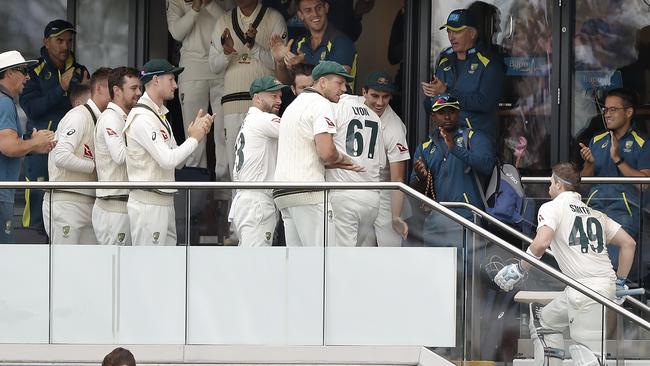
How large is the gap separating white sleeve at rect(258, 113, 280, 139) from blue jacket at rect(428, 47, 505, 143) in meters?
2.28

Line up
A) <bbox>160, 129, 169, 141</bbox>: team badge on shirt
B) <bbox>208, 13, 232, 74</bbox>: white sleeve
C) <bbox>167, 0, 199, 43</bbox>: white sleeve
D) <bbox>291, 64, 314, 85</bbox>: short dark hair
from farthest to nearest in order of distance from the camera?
<bbox>167, 0, 199, 43</bbox>: white sleeve
<bbox>208, 13, 232, 74</bbox>: white sleeve
<bbox>291, 64, 314, 85</bbox>: short dark hair
<bbox>160, 129, 169, 141</bbox>: team badge on shirt

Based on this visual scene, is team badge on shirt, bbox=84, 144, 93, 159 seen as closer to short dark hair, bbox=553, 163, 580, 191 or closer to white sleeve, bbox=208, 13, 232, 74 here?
white sleeve, bbox=208, 13, 232, 74

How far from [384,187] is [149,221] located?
1773mm

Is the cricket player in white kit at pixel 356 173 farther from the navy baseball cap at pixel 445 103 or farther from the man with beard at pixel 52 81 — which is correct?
the man with beard at pixel 52 81

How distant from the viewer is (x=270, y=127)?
12.7 metres

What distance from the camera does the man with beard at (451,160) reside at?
1345cm

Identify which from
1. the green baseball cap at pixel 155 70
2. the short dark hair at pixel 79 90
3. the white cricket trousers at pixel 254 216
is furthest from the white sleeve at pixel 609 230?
the short dark hair at pixel 79 90

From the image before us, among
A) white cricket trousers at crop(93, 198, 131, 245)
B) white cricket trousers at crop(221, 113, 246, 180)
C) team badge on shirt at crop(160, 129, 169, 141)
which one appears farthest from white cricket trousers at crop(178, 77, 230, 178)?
white cricket trousers at crop(93, 198, 131, 245)

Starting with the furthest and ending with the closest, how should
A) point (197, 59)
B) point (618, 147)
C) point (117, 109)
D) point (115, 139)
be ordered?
point (197, 59) < point (618, 147) < point (117, 109) < point (115, 139)

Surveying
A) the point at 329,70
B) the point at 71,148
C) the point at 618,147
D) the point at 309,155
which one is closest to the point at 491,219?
the point at 309,155

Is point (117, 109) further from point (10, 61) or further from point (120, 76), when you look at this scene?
point (10, 61)

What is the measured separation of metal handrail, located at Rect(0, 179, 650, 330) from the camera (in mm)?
11617

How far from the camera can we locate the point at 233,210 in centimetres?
1242

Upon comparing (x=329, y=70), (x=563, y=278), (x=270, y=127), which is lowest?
(x=563, y=278)
